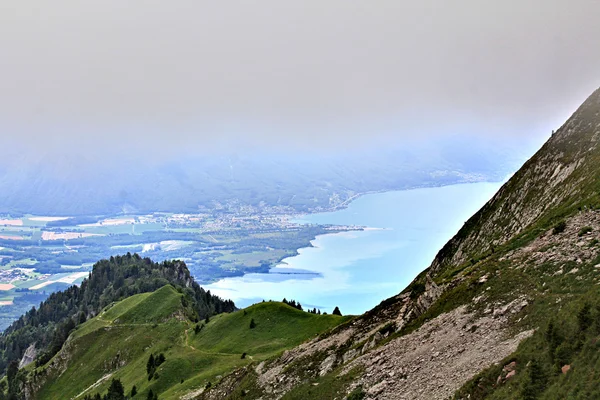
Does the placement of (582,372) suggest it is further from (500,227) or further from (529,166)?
(529,166)

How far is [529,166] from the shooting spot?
6362 cm

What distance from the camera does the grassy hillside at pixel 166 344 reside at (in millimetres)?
76062

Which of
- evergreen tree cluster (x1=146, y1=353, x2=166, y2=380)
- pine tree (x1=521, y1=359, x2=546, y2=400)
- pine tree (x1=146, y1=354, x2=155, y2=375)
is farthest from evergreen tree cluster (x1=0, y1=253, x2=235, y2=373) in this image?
pine tree (x1=521, y1=359, x2=546, y2=400)

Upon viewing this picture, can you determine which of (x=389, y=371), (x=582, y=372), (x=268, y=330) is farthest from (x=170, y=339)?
(x=582, y=372)

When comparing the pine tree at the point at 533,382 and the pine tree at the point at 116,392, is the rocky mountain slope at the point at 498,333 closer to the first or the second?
the pine tree at the point at 533,382

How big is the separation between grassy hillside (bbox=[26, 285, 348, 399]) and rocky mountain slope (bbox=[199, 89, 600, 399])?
23.1m

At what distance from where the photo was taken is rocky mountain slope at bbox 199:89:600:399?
846 inches

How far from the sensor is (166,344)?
9600 centimetres

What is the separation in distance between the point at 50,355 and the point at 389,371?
429ft

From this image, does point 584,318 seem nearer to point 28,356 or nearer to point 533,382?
point 533,382

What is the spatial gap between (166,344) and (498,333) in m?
83.0

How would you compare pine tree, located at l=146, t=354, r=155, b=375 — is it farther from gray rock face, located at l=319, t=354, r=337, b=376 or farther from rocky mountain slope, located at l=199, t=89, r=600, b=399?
gray rock face, located at l=319, t=354, r=337, b=376

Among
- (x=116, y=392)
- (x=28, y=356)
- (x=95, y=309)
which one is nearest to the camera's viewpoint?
(x=116, y=392)

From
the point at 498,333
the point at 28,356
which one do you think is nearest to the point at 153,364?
the point at 498,333
